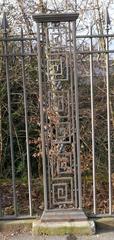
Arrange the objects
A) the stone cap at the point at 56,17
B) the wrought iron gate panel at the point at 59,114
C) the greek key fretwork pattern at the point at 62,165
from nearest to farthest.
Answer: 1. the stone cap at the point at 56,17
2. the wrought iron gate panel at the point at 59,114
3. the greek key fretwork pattern at the point at 62,165

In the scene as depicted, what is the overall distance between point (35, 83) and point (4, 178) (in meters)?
1.56

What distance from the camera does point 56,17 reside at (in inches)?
167

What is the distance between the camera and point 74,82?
14.4ft

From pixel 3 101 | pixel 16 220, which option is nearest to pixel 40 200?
pixel 16 220

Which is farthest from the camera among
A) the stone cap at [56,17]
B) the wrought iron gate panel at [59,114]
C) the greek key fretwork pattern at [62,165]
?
the greek key fretwork pattern at [62,165]

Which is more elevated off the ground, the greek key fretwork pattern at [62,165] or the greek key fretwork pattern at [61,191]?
the greek key fretwork pattern at [62,165]

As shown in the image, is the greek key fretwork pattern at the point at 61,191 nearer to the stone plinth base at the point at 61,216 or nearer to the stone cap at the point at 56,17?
the stone plinth base at the point at 61,216

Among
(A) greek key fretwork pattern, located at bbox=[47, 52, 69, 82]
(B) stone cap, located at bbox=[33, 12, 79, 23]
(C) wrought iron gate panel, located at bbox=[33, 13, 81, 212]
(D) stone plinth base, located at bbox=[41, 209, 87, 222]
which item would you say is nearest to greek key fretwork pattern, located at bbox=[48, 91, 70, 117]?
(C) wrought iron gate panel, located at bbox=[33, 13, 81, 212]

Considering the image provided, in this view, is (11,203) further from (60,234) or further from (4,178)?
(60,234)

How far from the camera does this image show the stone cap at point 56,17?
4234 millimetres

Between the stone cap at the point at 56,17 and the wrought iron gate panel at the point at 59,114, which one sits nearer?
the stone cap at the point at 56,17

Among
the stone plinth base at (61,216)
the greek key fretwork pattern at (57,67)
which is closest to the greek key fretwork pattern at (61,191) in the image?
the stone plinth base at (61,216)

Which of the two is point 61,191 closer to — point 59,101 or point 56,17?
point 59,101

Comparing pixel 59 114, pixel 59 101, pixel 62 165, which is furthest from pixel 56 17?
pixel 62 165
